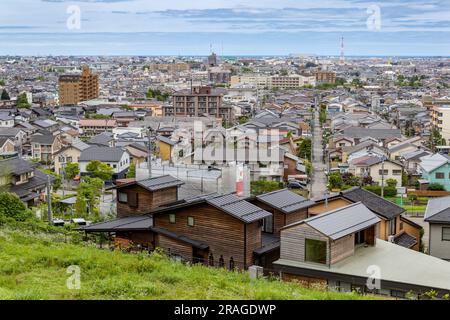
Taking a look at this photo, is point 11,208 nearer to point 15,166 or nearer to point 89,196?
point 89,196

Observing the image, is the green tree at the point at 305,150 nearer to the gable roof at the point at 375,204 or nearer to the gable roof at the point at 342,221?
the gable roof at the point at 375,204

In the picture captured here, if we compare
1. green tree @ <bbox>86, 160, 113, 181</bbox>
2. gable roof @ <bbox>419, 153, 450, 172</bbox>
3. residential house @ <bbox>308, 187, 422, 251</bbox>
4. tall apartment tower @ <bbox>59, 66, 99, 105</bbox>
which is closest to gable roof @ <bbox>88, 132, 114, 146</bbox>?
green tree @ <bbox>86, 160, 113, 181</bbox>

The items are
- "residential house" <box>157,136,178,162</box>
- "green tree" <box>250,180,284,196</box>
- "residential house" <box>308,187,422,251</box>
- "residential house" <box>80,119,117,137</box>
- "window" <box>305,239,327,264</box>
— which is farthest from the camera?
"residential house" <box>80,119,117,137</box>

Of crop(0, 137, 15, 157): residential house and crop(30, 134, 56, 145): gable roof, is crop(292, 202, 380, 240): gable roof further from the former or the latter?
crop(0, 137, 15, 157): residential house

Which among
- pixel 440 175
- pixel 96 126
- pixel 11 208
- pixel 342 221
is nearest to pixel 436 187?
pixel 440 175

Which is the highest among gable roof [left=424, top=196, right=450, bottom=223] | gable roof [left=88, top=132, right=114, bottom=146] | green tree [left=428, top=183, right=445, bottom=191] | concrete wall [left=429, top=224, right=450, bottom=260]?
gable roof [left=424, top=196, right=450, bottom=223]
